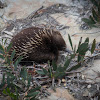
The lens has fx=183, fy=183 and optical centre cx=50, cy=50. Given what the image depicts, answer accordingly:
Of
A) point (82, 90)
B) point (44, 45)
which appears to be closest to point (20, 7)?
A: point (44, 45)

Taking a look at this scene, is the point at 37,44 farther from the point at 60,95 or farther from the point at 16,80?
the point at 60,95

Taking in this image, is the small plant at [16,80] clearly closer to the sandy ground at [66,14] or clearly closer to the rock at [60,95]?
the rock at [60,95]

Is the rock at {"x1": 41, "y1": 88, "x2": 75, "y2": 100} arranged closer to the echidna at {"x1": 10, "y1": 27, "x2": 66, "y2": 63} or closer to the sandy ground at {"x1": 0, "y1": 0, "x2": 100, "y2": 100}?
the echidna at {"x1": 10, "y1": 27, "x2": 66, "y2": 63}

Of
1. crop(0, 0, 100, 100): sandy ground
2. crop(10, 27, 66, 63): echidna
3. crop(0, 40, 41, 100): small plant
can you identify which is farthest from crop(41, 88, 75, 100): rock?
crop(0, 0, 100, 100): sandy ground

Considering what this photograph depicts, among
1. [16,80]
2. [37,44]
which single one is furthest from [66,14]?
[16,80]

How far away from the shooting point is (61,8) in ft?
13.3

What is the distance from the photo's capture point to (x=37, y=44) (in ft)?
8.77

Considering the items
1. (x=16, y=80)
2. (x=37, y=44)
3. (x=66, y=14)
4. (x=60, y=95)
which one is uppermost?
(x=66, y=14)

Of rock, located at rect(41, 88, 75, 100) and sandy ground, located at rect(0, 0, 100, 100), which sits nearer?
rock, located at rect(41, 88, 75, 100)

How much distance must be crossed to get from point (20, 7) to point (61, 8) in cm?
97

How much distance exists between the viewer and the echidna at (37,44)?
2621 mm

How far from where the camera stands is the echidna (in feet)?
8.60

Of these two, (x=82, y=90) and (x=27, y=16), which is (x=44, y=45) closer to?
(x=82, y=90)

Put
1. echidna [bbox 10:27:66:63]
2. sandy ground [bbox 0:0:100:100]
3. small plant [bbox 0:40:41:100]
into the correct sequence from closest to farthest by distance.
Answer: small plant [bbox 0:40:41:100] < echidna [bbox 10:27:66:63] < sandy ground [bbox 0:0:100:100]
